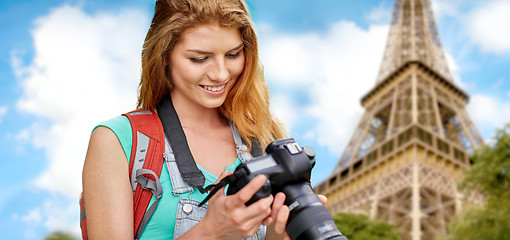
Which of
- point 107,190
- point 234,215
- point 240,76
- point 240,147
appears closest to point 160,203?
point 107,190

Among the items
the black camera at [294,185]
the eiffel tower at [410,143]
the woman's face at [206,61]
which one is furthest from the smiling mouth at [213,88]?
the eiffel tower at [410,143]

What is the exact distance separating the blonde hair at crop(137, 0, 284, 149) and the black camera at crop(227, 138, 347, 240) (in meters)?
0.43

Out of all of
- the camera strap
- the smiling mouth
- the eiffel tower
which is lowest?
the camera strap

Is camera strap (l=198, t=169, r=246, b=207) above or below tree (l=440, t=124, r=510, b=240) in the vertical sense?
below

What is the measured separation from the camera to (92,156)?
61.4 inches

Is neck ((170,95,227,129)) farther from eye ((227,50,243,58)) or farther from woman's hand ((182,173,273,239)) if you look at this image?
woman's hand ((182,173,273,239))

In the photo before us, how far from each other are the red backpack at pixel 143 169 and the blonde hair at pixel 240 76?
0.26 meters

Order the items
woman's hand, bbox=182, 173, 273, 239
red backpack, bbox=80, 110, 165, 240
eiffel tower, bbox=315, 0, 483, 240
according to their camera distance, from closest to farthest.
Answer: woman's hand, bbox=182, 173, 273, 239
red backpack, bbox=80, 110, 165, 240
eiffel tower, bbox=315, 0, 483, 240

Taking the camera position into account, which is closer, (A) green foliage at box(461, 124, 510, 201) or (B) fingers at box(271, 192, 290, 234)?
(B) fingers at box(271, 192, 290, 234)

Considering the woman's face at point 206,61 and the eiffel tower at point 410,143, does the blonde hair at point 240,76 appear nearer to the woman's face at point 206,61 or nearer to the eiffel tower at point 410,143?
the woman's face at point 206,61

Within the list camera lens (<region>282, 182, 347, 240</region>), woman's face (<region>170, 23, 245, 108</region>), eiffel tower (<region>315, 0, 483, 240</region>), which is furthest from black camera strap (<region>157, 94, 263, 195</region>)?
eiffel tower (<region>315, 0, 483, 240</region>)

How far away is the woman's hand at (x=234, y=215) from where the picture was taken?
1.35 m

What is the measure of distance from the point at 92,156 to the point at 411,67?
101 feet

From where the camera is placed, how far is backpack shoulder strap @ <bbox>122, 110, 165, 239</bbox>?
1.56m
